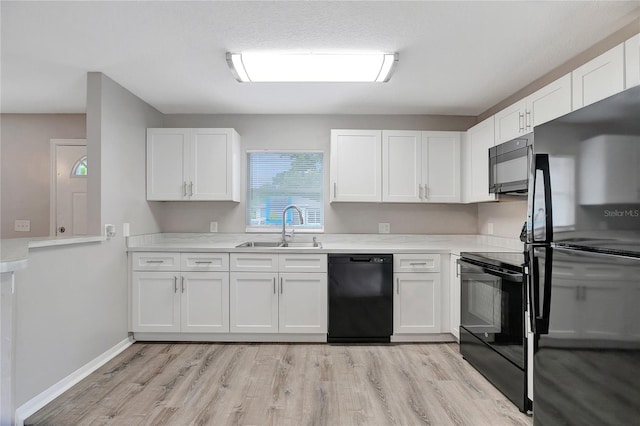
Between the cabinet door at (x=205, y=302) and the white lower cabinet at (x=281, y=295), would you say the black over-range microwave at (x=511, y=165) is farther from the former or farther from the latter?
the cabinet door at (x=205, y=302)

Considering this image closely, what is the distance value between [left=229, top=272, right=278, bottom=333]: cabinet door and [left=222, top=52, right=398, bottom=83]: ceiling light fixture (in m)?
1.76

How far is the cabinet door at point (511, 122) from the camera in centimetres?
255

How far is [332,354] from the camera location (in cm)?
299

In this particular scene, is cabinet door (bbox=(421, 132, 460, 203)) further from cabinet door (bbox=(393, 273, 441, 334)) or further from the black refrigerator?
the black refrigerator

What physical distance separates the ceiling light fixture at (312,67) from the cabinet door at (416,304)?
1.82m

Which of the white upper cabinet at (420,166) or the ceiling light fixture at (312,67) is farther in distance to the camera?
the white upper cabinet at (420,166)

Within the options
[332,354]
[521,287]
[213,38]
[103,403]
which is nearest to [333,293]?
[332,354]

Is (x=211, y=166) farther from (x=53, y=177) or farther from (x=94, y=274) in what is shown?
(x=53, y=177)

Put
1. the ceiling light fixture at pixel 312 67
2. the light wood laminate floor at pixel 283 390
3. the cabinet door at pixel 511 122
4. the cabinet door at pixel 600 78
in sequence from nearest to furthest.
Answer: the cabinet door at pixel 600 78
the light wood laminate floor at pixel 283 390
the ceiling light fixture at pixel 312 67
the cabinet door at pixel 511 122

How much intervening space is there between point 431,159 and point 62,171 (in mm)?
4202

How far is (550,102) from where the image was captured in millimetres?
Result: 2217

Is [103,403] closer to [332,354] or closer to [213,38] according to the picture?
[332,354]

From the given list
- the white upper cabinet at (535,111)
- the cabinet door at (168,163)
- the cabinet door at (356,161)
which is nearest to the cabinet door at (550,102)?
the white upper cabinet at (535,111)

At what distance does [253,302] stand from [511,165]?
250cm
